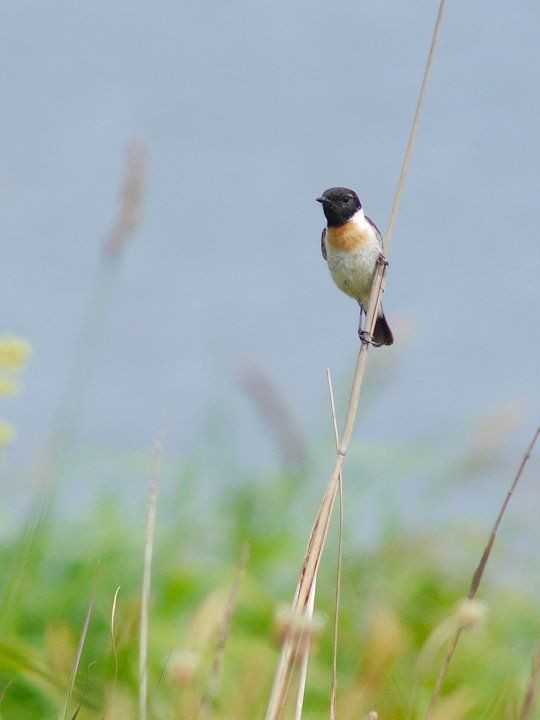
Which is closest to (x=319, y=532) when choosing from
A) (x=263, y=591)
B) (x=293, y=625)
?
(x=293, y=625)

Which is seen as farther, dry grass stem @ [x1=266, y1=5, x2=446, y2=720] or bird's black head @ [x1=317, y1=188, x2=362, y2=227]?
bird's black head @ [x1=317, y1=188, x2=362, y2=227]

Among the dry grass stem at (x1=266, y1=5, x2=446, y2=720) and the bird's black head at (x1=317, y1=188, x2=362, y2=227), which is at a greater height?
the bird's black head at (x1=317, y1=188, x2=362, y2=227)

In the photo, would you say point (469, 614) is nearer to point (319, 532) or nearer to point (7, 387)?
point (319, 532)

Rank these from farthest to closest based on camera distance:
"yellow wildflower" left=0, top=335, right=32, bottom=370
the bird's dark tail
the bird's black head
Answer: the bird's dark tail → the bird's black head → "yellow wildflower" left=0, top=335, right=32, bottom=370

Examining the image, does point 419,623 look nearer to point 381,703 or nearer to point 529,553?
point 529,553

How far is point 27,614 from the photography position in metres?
3.50

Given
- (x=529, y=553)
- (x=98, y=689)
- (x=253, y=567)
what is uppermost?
(x=529, y=553)

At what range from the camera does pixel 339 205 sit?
3062 mm

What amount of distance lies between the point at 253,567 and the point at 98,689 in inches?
49.9

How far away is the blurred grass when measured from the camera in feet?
9.91

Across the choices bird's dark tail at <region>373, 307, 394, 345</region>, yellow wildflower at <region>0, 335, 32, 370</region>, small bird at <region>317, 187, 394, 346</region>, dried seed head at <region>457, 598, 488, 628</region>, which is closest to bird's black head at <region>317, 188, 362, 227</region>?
small bird at <region>317, 187, 394, 346</region>

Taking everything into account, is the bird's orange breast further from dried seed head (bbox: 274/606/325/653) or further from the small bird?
dried seed head (bbox: 274/606/325/653)

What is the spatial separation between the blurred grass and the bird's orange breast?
957 millimetres

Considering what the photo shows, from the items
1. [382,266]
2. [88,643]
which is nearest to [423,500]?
[88,643]
